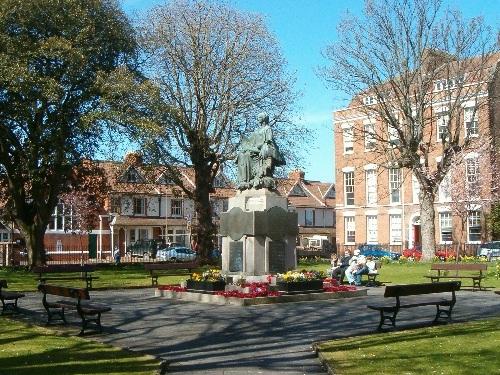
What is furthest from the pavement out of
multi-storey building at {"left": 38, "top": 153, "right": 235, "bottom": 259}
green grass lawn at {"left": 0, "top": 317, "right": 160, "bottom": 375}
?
multi-storey building at {"left": 38, "top": 153, "right": 235, "bottom": 259}

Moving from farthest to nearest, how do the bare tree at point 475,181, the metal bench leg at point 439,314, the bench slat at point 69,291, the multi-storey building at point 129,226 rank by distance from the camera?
the multi-storey building at point 129,226 < the bare tree at point 475,181 < the metal bench leg at point 439,314 < the bench slat at point 69,291

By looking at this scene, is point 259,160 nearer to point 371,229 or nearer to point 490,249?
point 490,249

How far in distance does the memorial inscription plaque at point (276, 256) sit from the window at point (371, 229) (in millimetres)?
33689

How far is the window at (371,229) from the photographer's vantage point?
53675 millimetres

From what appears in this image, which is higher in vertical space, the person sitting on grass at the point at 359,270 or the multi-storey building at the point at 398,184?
the multi-storey building at the point at 398,184

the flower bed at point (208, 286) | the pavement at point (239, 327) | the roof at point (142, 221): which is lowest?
the pavement at point (239, 327)

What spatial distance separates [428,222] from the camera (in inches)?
1534

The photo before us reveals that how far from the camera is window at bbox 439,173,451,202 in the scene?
44781 mm

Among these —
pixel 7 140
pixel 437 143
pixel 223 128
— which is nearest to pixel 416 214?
pixel 437 143

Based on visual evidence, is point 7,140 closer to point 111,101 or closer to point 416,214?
point 111,101

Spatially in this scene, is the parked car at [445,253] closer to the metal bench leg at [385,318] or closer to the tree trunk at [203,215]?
the tree trunk at [203,215]

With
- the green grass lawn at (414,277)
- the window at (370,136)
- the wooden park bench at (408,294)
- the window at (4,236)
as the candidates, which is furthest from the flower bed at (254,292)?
the window at (4,236)

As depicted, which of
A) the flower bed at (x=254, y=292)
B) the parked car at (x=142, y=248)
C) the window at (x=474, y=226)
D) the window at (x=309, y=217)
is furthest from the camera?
the window at (x=309, y=217)

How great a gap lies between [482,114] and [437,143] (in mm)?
4912
